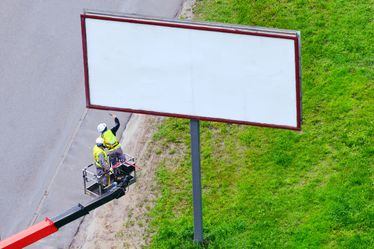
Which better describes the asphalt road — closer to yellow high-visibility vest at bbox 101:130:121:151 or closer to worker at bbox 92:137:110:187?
worker at bbox 92:137:110:187

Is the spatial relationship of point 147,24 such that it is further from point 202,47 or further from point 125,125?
point 125,125

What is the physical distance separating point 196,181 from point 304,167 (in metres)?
3.42

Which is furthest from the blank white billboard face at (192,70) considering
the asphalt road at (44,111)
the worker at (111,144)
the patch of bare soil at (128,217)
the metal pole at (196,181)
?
the asphalt road at (44,111)

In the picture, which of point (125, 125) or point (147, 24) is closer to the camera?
point (147, 24)

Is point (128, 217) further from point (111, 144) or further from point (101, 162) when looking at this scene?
point (111, 144)

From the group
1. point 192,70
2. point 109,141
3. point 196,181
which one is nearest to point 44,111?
point 109,141

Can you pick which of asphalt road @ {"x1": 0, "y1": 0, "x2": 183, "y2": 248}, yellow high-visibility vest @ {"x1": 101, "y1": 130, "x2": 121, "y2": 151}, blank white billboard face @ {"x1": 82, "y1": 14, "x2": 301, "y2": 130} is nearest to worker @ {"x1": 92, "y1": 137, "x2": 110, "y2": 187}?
yellow high-visibility vest @ {"x1": 101, "y1": 130, "x2": 121, "y2": 151}

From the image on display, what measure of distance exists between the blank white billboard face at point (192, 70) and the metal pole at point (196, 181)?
601 millimetres

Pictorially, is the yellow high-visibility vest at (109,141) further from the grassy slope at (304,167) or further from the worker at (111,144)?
the grassy slope at (304,167)

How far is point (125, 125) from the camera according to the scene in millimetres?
26531

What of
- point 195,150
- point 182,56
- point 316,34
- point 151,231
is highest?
point 316,34

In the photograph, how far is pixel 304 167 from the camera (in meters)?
24.2

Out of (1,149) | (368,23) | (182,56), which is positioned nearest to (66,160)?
(1,149)

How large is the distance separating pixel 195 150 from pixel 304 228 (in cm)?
320
